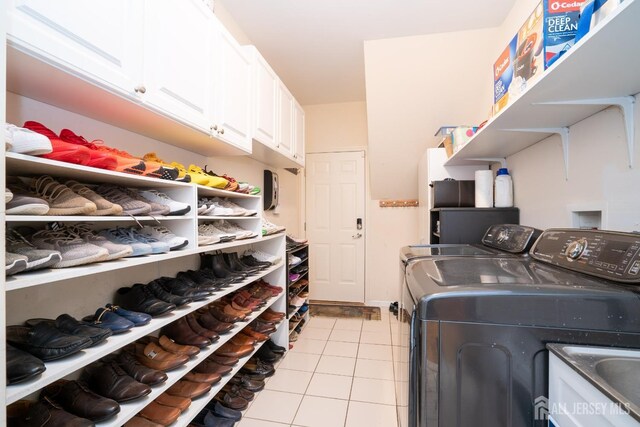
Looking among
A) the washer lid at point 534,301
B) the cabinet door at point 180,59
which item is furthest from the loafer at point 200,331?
the washer lid at point 534,301

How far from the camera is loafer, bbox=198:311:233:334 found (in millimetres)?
1570

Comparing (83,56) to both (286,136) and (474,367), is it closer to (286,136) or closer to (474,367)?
(474,367)

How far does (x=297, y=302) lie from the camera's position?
112 inches

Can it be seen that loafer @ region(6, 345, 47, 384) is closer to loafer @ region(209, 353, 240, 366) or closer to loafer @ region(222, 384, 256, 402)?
loafer @ region(209, 353, 240, 366)

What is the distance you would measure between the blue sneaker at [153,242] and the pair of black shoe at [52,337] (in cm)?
32

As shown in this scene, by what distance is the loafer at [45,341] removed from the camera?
2.55 feet

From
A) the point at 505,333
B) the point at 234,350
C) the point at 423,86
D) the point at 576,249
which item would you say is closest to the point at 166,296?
the point at 234,350

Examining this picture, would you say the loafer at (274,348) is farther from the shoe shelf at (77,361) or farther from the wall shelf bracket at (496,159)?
the wall shelf bracket at (496,159)

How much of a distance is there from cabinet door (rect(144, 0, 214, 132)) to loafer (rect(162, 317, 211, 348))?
1.01 meters

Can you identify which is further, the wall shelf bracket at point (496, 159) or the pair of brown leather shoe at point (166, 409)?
the wall shelf bracket at point (496, 159)

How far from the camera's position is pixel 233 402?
66.8 inches

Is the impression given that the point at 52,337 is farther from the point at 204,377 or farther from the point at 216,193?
the point at 216,193

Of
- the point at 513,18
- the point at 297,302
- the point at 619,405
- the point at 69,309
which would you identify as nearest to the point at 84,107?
the point at 69,309

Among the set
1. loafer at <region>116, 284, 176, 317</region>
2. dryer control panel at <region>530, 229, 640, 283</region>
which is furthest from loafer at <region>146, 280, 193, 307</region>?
dryer control panel at <region>530, 229, 640, 283</region>
